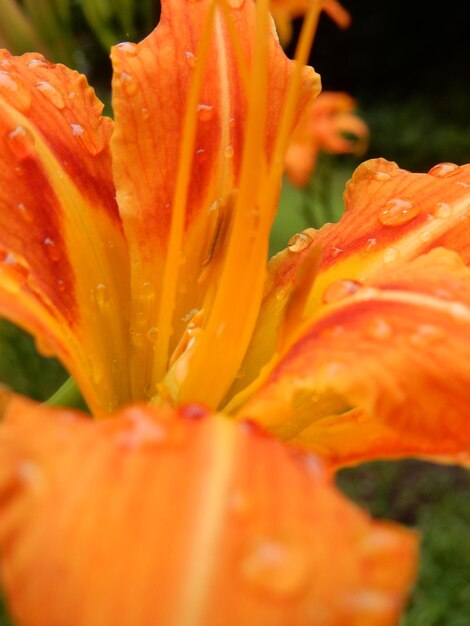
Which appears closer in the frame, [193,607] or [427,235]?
[193,607]

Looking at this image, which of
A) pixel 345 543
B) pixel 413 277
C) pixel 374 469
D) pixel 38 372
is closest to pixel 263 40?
pixel 413 277

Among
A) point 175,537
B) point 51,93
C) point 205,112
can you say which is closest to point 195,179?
point 205,112

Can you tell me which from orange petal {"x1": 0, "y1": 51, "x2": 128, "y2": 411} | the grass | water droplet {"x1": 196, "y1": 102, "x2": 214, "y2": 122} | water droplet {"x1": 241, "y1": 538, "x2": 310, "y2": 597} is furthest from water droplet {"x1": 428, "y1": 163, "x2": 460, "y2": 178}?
the grass

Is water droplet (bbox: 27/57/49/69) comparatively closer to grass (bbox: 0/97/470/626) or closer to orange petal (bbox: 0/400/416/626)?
orange petal (bbox: 0/400/416/626)

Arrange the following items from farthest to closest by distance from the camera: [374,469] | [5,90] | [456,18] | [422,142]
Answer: [456,18]
[422,142]
[374,469]
[5,90]

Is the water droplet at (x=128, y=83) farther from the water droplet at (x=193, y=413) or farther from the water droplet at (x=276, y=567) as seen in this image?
the water droplet at (x=276, y=567)

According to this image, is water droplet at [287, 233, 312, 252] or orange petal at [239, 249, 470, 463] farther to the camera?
water droplet at [287, 233, 312, 252]

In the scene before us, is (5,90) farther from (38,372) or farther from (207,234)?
(38,372)
